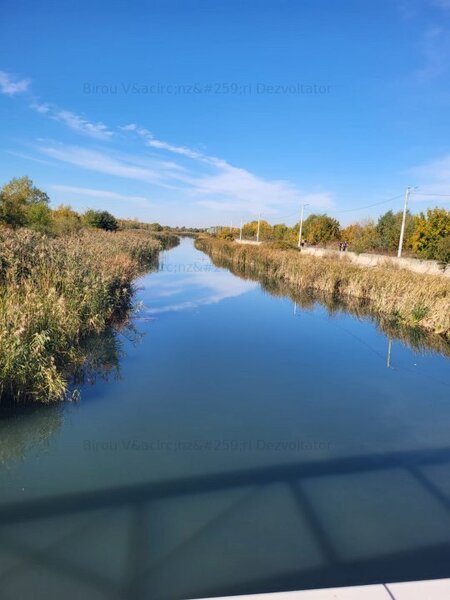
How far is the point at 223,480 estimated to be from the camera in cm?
316

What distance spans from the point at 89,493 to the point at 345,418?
2.88 m

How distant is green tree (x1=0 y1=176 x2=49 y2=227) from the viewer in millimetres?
17484

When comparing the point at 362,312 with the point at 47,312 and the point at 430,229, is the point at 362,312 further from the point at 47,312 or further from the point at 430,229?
the point at 430,229

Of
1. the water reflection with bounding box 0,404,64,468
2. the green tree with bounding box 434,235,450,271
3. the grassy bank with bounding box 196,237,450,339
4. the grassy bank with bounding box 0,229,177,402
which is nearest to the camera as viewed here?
the water reflection with bounding box 0,404,64,468

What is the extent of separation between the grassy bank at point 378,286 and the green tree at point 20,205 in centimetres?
1173

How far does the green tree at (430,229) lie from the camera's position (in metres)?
21.5

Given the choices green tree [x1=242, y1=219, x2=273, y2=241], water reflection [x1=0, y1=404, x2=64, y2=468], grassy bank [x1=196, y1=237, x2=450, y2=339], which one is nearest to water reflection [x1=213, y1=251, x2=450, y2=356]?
grassy bank [x1=196, y1=237, x2=450, y2=339]

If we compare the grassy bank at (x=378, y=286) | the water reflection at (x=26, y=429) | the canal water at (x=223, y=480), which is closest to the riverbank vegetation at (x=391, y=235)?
the grassy bank at (x=378, y=286)

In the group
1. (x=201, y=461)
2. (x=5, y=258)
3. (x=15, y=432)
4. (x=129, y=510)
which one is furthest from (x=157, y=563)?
(x=5, y=258)

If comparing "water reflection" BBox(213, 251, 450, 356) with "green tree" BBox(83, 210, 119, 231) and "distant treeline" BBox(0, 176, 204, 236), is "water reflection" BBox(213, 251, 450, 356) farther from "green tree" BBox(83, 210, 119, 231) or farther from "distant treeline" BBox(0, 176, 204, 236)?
"green tree" BBox(83, 210, 119, 231)

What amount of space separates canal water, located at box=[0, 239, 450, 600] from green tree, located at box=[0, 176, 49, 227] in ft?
46.9

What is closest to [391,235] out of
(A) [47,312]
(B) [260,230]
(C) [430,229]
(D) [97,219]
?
(C) [430,229]

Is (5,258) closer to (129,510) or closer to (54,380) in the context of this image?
(54,380)

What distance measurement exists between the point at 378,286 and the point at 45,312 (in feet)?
33.7
